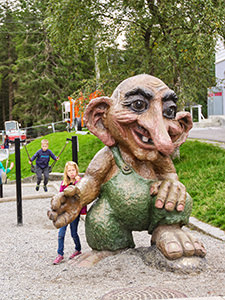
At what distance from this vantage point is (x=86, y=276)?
124 inches

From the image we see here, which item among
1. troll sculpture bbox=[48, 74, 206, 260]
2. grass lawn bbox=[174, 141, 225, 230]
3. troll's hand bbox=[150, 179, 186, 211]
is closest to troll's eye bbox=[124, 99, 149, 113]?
troll sculpture bbox=[48, 74, 206, 260]

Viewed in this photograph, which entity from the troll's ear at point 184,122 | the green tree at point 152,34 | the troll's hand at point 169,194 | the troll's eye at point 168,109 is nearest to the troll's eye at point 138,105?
the troll's eye at point 168,109

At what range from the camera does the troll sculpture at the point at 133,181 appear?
10.5 ft

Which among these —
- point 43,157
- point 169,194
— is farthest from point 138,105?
point 43,157

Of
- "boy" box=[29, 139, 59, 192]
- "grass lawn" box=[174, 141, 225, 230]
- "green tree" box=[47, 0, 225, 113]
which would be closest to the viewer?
"grass lawn" box=[174, 141, 225, 230]

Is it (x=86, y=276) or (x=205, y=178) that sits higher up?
(x=205, y=178)

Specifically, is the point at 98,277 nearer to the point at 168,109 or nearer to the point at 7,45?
the point at 168,109

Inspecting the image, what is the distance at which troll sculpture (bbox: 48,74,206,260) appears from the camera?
10.5 ft

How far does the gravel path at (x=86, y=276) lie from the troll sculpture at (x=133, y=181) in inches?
7.8

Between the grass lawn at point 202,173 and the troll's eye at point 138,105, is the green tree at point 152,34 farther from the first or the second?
the troll's eye at point 138,105

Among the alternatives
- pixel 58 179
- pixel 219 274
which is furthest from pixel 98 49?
pixel 219 274

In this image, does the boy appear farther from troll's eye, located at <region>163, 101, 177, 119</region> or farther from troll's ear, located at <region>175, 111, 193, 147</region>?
troll's eye, located at <region>163, 101, 177, 119</region>

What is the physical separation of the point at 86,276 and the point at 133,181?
0.88 meters

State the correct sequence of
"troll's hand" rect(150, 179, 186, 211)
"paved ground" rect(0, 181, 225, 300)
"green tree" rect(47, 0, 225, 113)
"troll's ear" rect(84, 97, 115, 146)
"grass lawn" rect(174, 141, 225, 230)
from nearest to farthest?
"paved ground" rect(0, 181, 225, 300)
"troll's hand" rect(150, 179, 186, 211)
"troll's ear" rect(84, 97, 115, 146)
"grass lawn" rect(174, 141, 225, 230)
"green tree" rect(47, 0, 225, 113)
